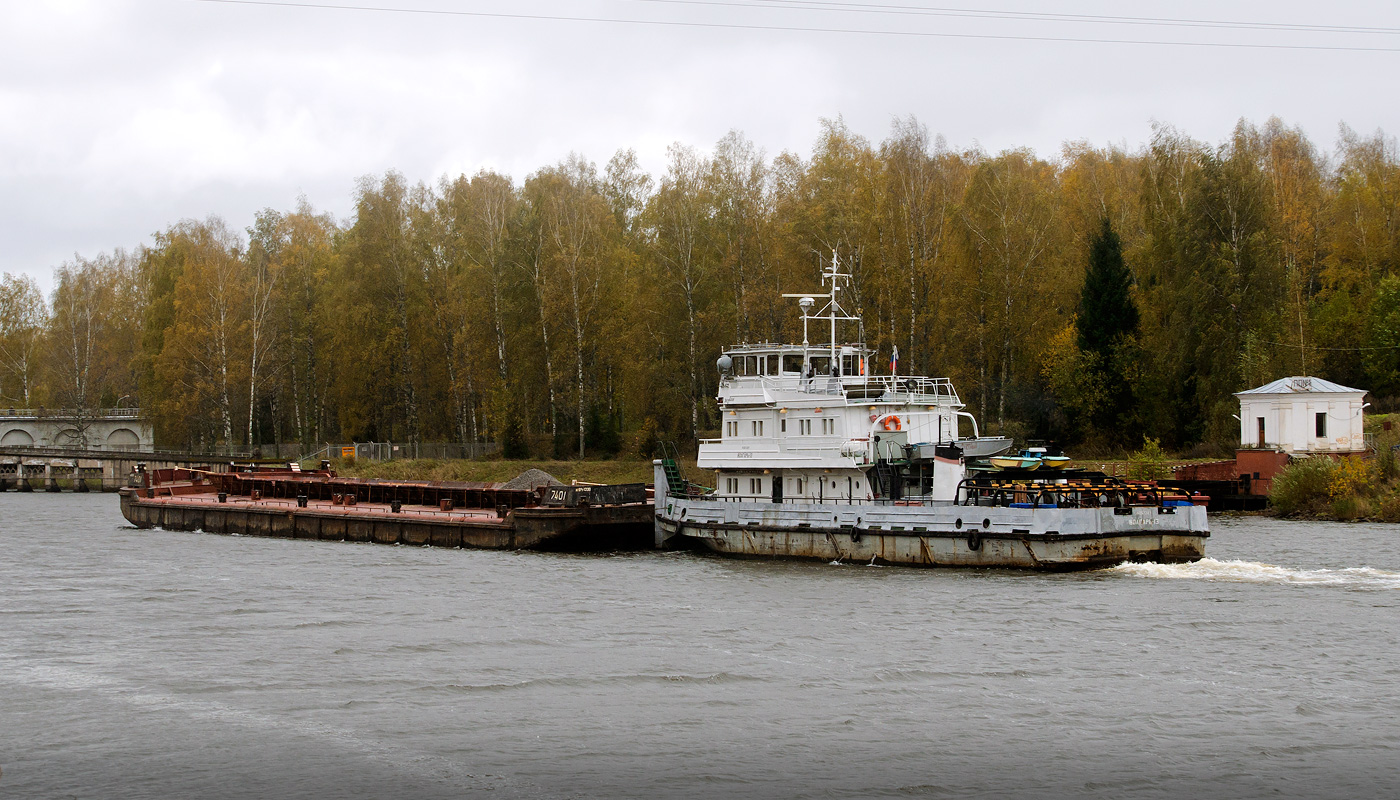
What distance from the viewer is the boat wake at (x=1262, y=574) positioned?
2659cm

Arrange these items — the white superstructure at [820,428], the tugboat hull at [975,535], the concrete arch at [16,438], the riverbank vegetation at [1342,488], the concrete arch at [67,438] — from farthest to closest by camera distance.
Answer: the concrete arch at [16,438]
the concrete arch at [67,438]
the riverbank vegetation at [1342,488]
the white superstructure at [820,428]
the tugboat hull at [975,535]

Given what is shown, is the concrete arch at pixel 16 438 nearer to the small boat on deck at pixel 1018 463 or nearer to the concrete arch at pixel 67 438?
the concrete arch at pixel 67 438

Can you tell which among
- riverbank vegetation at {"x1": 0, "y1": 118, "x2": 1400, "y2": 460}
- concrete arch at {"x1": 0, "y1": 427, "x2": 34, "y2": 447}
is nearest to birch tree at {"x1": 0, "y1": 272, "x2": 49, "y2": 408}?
concrete arch at {"x1": 0, "y1": 427, "x2": 34, "y2": 447}

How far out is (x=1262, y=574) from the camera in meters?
27.5

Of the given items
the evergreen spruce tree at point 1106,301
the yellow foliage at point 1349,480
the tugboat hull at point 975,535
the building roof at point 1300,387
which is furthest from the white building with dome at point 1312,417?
the tugboat hull at point 975,535

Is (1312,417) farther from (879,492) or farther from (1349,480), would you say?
(879,492)

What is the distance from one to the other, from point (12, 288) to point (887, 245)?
82.6m

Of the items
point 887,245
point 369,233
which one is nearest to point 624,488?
point 887,245

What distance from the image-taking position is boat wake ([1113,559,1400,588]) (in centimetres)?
2659

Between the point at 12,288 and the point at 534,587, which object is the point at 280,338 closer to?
the point at 12,288

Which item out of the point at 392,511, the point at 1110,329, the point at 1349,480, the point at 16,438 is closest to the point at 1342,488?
the point at 1349,480

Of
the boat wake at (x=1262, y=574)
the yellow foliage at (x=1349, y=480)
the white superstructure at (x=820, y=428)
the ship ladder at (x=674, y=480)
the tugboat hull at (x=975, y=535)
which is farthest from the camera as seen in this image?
the yellow foliage at (x=1349, y=480)

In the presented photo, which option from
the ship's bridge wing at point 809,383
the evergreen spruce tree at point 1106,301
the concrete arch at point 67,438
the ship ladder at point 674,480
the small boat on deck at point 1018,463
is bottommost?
the ship ladder at point 674,480

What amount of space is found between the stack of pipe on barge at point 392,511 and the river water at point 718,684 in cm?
728
